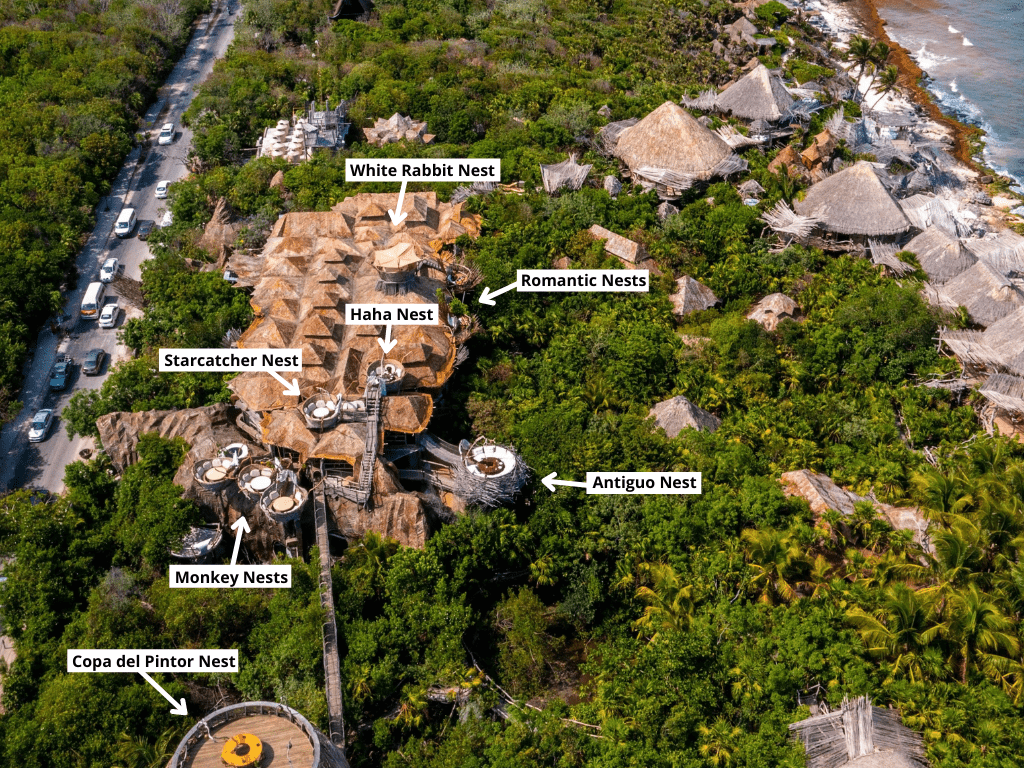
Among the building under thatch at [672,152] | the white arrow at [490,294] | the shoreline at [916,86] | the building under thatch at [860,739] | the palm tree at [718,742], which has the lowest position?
the shoreline at [916,86]

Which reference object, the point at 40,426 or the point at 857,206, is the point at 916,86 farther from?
the point at 40,426

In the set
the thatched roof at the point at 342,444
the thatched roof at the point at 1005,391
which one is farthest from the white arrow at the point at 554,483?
the thatched roof at the point at 1005,391

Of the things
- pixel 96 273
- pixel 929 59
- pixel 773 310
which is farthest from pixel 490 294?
pixel 929 59

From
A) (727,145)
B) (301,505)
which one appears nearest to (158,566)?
(301,505)

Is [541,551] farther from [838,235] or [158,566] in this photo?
[838,235]

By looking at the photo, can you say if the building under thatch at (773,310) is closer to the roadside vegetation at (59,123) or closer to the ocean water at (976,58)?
the ocean water at (976,58)
